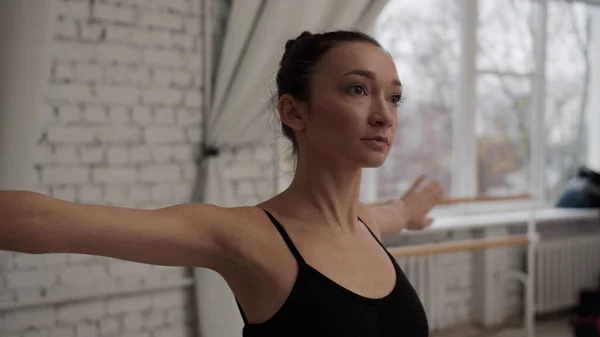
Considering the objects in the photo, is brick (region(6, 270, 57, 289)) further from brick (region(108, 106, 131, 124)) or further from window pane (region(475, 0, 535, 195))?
window pane (region(475, 0, 535, 195))

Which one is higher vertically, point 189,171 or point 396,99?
point 396,99

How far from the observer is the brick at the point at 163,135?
1.96m

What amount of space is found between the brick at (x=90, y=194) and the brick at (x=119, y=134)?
0.17m

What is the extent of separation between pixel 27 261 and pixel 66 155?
38 cm

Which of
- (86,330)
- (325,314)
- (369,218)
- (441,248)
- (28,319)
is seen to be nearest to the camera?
(325,314)

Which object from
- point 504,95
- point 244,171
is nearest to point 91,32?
point 244,171

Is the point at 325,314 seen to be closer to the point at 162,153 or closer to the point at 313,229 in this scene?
the point at 313,229

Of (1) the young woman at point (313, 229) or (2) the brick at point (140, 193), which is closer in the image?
(1) the young woman at point (313, 229)

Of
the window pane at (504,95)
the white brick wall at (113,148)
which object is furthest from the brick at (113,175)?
the window pane at (504,95)

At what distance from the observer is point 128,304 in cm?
193

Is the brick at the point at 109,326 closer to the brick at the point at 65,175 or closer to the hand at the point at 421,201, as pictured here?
the brick at the point at 65,175

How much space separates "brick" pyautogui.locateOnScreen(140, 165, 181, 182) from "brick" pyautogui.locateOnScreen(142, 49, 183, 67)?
389mm

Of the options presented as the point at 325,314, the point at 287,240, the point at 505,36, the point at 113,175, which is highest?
the point at 505,36

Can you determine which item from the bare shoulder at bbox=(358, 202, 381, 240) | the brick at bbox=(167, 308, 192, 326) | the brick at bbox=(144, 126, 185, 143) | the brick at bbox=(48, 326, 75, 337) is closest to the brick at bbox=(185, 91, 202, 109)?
the brick at bbox=(144, 126, 185, 143)
